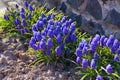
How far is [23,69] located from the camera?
340cm

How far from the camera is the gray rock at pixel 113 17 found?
12.0 ft

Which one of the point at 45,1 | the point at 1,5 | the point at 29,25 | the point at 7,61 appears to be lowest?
the point at 7,61

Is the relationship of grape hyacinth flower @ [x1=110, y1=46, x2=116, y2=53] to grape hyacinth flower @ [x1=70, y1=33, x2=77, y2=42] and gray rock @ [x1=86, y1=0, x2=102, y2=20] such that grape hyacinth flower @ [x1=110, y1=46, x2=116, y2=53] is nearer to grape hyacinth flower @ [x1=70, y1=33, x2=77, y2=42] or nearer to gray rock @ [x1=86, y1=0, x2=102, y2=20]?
grape hyacinth flower @ [x1=70, y1=33, x2=77, y2=42]

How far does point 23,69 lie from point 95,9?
122cm

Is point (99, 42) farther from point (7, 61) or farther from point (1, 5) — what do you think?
point (1, 5)

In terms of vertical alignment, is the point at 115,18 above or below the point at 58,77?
above

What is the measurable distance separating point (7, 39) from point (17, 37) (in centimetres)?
13

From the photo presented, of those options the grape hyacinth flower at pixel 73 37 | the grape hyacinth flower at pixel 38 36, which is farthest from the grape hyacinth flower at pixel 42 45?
the grape hyacinth flower at pixel 73 37

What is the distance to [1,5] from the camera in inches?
213

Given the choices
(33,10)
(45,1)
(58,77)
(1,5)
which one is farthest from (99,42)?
(1,5)

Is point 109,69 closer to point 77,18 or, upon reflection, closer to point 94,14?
point 94,14

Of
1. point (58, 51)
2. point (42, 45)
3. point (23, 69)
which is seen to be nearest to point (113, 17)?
point (58, 51)

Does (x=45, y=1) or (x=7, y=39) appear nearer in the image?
(x=7, y=39)

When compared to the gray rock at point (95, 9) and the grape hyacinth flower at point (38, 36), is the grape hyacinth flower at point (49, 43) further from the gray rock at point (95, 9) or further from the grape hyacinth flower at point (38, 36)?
the gray rock at point (95, 9)
